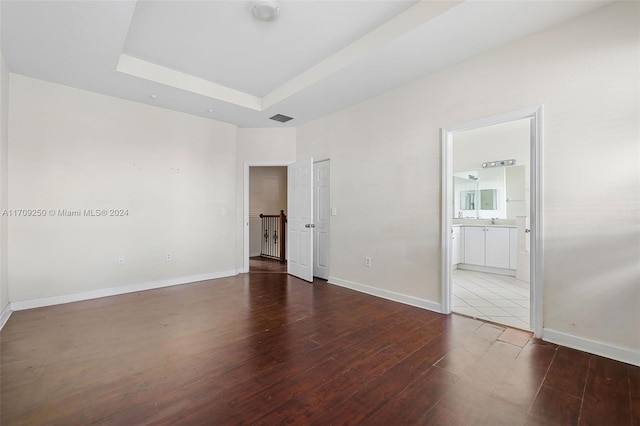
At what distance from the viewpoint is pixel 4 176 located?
3.04 m

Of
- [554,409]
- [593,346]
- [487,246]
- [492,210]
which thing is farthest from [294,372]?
[492,210]

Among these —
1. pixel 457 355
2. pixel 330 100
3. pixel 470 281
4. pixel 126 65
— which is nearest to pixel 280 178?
pixel 330 100

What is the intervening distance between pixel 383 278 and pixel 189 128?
152 inches

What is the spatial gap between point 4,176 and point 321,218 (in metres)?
3.99

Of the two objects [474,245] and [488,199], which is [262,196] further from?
[488,199]

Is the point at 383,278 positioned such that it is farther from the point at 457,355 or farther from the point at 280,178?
the point at 280,178

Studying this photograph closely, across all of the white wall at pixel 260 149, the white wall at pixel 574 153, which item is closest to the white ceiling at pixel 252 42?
the white wall at pixel 574 153

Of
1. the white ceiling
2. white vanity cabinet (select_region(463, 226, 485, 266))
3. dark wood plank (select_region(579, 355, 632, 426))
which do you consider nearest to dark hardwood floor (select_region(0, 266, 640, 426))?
dark wood plank (select_region(579, 355, 632, 426))

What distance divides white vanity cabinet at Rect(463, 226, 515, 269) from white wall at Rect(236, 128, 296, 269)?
385cm

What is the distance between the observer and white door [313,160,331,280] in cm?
474

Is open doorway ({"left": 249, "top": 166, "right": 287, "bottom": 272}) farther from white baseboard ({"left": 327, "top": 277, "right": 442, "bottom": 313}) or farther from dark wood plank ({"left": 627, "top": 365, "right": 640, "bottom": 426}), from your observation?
dark wood plank ({"left": 627, "top": 365, "right": 640, "bottom": 426})

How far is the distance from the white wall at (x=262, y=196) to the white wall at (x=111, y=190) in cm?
223

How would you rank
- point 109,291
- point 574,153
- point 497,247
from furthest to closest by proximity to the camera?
point 497,247, point 109,291, point 574,153

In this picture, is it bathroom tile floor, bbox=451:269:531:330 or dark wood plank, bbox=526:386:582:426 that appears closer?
dark wood plank, bbox=526:386:582:426
